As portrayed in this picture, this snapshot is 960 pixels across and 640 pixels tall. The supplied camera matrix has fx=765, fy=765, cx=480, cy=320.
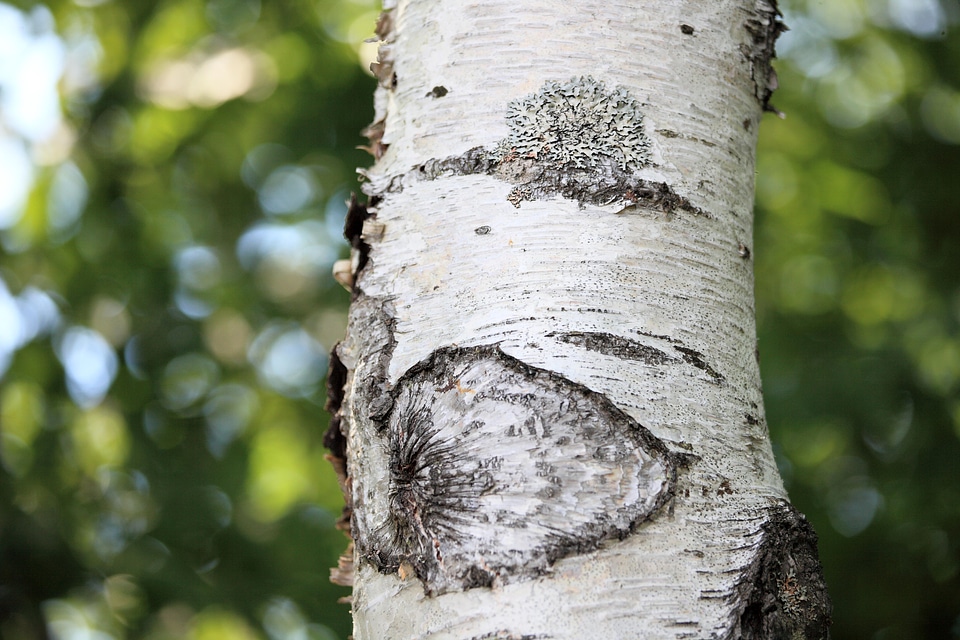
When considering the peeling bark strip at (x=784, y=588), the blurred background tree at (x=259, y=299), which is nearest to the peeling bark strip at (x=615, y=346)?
the peeling bark strip at (x=784, y=588)

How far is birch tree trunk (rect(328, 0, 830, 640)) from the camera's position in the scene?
1.53 ft

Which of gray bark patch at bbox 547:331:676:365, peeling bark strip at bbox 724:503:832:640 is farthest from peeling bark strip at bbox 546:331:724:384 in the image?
peeling bark strip at bbox 724:503:832:640

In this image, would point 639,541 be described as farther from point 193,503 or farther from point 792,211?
point 792,211

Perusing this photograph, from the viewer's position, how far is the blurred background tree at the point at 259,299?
1.81 meters

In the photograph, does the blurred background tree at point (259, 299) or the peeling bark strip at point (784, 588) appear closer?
the peeling bark strip at point (784, 588)

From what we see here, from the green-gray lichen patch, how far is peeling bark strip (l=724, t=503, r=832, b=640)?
27 cm

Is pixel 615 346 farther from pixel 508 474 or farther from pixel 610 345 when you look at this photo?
pixel 508 474

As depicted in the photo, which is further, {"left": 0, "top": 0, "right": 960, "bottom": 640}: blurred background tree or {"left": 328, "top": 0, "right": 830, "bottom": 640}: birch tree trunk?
{"left": 0, "top": 0, "right": 960, "bottom": 640}: blurred background tree

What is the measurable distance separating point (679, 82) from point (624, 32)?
0.19 feet

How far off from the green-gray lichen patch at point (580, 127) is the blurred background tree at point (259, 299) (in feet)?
4.49

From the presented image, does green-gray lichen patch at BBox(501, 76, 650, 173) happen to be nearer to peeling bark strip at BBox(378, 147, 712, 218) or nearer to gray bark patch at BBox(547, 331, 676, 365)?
peeling bark strip at BBox(378, 147, 712, 218)

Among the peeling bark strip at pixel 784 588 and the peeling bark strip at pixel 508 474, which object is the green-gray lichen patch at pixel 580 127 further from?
the peeling bark strip at pixel 784 588

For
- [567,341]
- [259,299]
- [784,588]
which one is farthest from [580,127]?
[259,299]

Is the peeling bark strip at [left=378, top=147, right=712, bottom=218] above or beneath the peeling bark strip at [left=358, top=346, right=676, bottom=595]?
above
